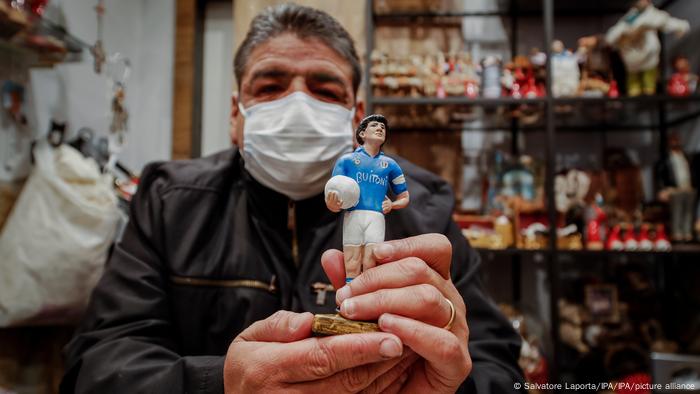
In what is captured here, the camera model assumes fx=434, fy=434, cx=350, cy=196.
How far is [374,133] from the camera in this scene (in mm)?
616

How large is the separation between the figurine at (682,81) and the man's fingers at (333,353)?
6.57 ft

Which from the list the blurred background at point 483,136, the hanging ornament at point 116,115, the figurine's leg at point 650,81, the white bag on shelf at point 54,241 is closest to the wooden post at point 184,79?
the blurred background at point 483,136

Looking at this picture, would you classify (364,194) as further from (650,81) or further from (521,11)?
(521,11)

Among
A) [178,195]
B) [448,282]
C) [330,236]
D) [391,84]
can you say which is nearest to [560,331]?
[391,84]

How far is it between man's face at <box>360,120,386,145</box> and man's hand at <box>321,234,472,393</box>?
15 centimetres

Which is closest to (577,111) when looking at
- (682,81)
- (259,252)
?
(682,81)

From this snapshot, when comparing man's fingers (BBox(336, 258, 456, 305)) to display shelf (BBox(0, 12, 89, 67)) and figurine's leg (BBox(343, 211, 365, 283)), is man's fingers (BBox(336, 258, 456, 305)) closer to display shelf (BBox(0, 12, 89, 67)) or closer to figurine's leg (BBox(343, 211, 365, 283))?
figurine's leg (BBox(343, 211, 365, 283))

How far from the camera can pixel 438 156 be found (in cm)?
224

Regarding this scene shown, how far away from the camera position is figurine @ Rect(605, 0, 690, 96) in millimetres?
1845

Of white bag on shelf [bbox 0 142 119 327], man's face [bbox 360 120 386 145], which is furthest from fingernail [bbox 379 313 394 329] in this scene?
white bag on shelf [bbox 0 142 119 327]

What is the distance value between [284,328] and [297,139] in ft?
1.14

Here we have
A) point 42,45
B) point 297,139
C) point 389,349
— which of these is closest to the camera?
point 389,349

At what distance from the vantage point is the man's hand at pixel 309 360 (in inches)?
21.1

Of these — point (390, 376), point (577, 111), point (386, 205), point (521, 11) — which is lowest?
point (390, 376)
